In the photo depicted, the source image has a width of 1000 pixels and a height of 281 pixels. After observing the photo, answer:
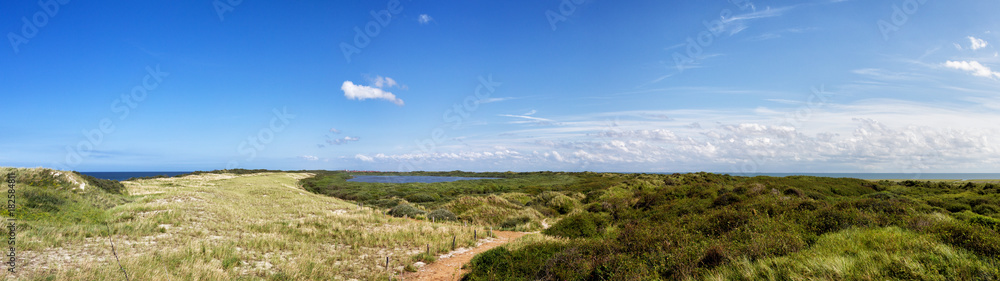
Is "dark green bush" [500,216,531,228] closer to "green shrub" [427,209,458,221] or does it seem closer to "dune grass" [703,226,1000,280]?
"green shrub" [427,209,458,221]

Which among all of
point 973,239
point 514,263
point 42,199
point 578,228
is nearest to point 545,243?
point 514,263

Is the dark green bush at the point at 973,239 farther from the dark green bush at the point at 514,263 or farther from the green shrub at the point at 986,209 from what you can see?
the green shrub at the point at 986,209

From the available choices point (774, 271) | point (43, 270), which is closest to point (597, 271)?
point (774, 271)

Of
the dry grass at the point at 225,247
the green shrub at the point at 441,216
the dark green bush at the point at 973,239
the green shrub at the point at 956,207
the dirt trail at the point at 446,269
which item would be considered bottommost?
the dirt trail at the point at 446,269

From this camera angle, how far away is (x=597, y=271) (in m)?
8.38

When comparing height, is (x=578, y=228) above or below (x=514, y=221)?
above

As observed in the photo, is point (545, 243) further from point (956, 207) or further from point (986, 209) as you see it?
point (956, 207)

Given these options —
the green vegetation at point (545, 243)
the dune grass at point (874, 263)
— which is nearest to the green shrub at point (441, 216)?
the green vegetation at point (545, 243)

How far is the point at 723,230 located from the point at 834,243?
3.40m

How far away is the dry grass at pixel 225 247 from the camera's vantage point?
9172 millimetres

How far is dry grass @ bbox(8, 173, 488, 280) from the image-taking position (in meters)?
9.17

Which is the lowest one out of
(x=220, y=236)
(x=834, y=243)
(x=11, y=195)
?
(x=220, y=236)

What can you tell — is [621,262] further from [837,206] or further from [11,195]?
[11,195]

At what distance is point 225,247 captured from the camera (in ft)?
40.0
